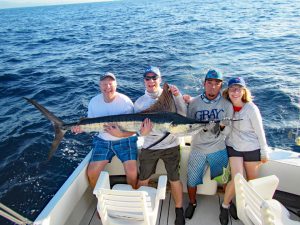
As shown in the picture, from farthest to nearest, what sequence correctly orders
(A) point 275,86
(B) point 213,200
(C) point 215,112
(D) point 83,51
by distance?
(D) point 83,51 → (A) point 275,86 → (B) point 213,200 → (C) point 215,112

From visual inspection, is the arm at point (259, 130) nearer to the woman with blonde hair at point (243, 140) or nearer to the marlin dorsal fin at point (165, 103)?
the woman with blonde hair at point (243, 140)

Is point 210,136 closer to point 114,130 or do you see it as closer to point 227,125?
point 227,125

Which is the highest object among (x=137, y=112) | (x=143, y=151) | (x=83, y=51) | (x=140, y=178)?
(x=137, y=112)

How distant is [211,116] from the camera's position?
3594 mm

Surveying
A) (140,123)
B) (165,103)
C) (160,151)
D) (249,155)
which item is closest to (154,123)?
(140,123)

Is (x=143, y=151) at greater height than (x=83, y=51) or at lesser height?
greater

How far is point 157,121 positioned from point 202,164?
70 cm

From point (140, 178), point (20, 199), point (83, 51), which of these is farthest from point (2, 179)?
point (83, 51)

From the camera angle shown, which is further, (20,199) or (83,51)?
(83,51)

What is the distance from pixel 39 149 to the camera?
6672 mm

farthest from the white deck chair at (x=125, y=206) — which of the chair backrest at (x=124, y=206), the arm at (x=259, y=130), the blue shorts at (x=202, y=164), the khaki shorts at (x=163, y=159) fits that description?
the arm at (x=259, y=130)

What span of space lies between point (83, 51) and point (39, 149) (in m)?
11.2

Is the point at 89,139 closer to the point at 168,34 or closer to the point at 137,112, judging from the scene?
the point at 137,112

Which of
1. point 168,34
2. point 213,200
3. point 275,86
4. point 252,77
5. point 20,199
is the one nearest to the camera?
point 213,200
